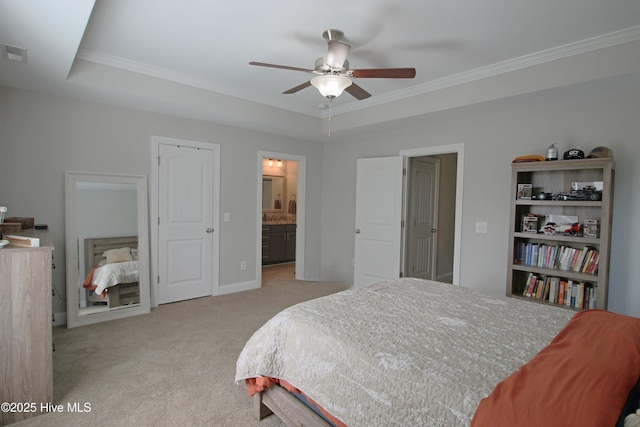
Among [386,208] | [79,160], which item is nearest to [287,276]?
[386,208]

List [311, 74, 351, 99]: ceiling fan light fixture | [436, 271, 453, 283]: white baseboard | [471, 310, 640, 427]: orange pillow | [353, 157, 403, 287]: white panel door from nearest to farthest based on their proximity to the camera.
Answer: [471, 310, 640, 427]: orange pillow → [311, 74, 351, 99]: ceiling fan light fixture → [353, 157, 403, 287]: white panel door → [436, 271, 453, 283]: white baseboard

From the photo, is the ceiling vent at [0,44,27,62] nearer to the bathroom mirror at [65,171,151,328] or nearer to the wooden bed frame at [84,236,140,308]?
the bathroom mirror at [65,171,151,328]

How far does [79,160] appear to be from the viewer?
11.4 feet

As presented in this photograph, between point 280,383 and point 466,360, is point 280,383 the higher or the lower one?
the lower one

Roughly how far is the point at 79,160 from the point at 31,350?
7.12ft

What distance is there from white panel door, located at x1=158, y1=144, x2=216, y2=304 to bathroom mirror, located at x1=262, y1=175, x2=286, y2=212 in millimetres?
2853

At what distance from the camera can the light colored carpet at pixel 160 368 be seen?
6.64 feet

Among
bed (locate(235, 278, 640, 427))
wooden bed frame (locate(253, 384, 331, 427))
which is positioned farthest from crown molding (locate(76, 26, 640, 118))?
wooden bed frame (locate(253, 384, 331, 427))

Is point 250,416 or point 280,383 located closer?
point 280,383

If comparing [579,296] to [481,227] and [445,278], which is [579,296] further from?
[445,278]

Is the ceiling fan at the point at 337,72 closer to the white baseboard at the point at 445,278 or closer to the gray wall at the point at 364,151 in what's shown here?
the gray wall at the point at 364,151

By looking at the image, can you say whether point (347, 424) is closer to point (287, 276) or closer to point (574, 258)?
point (574, 258)

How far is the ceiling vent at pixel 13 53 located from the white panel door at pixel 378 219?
Result: 3714 mm

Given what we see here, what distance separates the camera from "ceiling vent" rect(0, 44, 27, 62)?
2.33m
